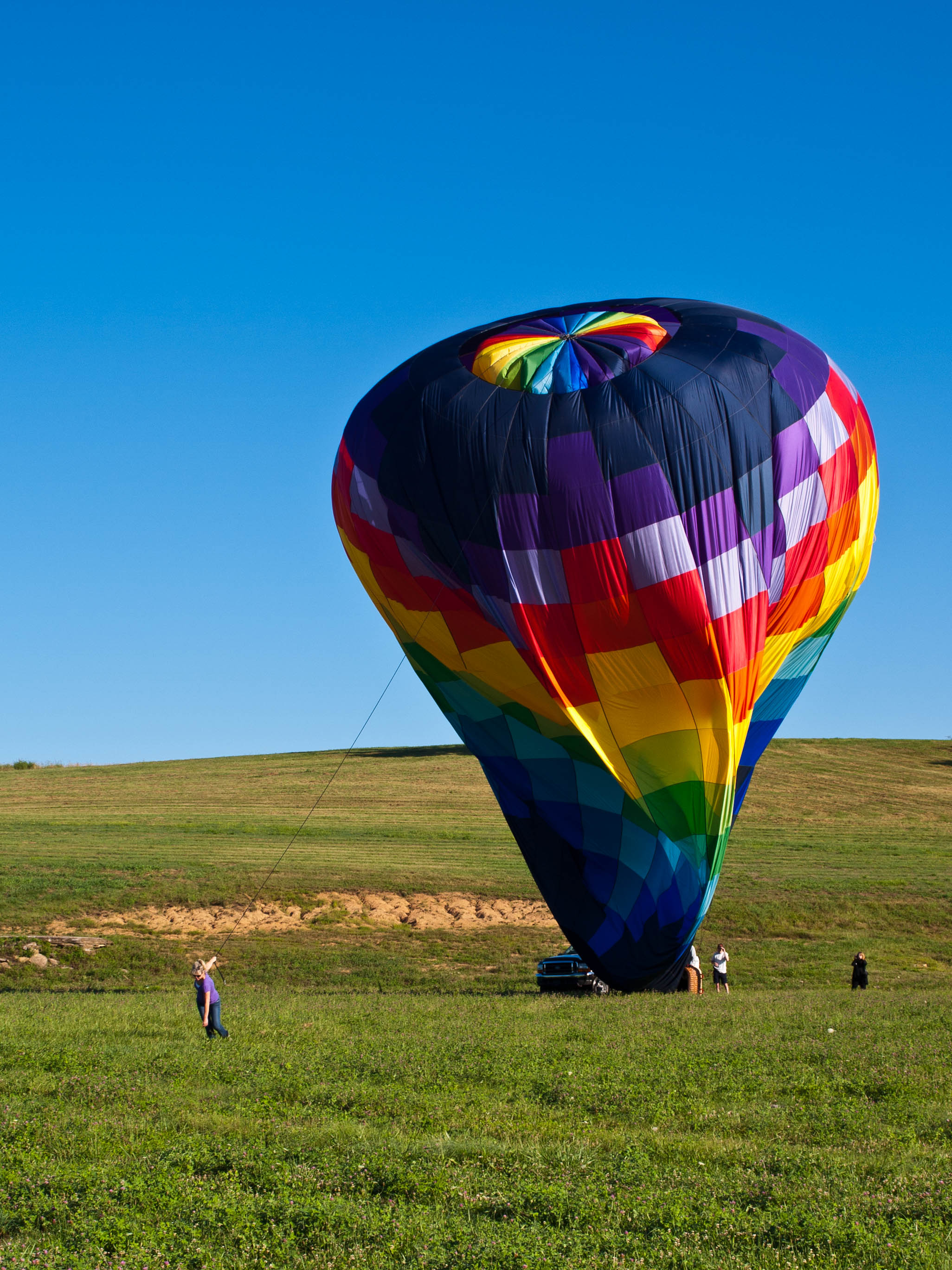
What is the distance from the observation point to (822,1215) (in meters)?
8.24

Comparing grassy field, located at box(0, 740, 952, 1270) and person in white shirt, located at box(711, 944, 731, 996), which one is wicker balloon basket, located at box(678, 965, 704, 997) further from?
person in white shirt, located at box(711, 944, 731, 996)

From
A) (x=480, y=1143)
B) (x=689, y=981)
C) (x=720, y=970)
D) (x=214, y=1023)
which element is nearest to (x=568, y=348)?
(x=689, y=981)

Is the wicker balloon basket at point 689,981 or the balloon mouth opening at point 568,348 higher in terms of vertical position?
the balloon mouth opening at point 568,348

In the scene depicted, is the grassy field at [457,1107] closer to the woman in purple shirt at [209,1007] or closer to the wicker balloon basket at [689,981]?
the woman in purple shirt at [209,1007]

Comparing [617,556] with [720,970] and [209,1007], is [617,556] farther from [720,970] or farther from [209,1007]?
[720,970]

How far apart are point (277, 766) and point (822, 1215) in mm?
65527

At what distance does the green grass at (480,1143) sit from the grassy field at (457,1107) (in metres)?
0.03

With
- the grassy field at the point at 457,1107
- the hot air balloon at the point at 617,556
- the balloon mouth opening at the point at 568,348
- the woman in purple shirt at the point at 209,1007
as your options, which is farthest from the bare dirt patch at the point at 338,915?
the balloon mouth opening at the point at 568,348

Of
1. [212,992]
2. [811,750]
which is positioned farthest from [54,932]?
[811,750]

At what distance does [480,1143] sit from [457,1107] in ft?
5.02

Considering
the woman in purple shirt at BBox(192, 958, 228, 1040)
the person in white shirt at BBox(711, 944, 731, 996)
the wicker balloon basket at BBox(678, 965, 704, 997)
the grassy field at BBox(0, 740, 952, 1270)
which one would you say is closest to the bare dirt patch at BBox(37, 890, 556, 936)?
the grassy field at BBox(0, 740, 952, 1270)

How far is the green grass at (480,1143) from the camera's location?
8016 mm

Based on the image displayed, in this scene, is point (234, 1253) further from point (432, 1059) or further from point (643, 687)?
point (643, 687)

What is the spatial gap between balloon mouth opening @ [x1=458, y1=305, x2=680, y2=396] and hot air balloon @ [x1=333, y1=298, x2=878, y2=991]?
0.05 m
